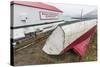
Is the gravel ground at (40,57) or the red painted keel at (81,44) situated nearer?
the gravel ground at (40,57)

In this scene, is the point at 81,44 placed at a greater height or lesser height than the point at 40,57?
greater

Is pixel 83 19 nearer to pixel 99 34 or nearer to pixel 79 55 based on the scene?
pixel 99 34

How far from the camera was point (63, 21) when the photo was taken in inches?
82.7

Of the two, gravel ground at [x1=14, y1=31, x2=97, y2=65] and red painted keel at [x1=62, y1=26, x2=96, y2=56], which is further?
red painted keel at [x1=62, y1=26, x2=96, y2=56]

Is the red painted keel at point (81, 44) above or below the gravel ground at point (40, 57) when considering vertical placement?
above

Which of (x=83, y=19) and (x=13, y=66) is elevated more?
(x=83, y=19)

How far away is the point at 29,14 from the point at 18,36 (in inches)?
10.5

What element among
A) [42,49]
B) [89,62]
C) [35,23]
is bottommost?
[89,62]

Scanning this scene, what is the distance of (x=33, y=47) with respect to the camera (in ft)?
6.51

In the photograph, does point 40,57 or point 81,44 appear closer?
point 40,57

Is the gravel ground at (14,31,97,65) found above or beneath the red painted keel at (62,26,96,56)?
beneath
